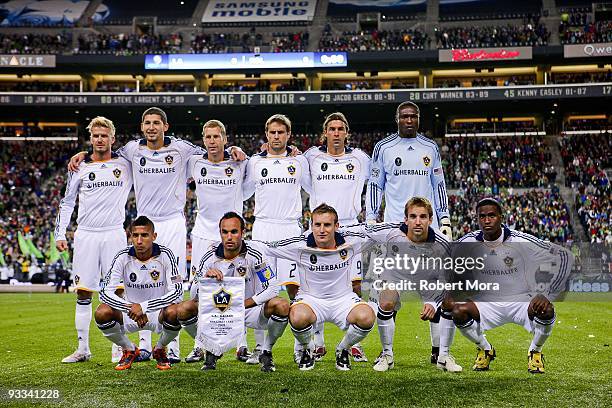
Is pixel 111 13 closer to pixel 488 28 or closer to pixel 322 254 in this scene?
pixel 488 28

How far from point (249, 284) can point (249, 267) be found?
17cm

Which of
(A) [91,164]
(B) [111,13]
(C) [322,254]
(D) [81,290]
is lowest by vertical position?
(D) [81,290]

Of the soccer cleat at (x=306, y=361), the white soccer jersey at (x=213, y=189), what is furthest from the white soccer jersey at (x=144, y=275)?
the soccer cleat at (x=306, y=361)

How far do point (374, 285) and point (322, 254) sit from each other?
1.93ft

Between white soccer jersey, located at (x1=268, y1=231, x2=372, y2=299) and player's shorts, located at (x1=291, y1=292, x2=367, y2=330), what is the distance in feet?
0.27

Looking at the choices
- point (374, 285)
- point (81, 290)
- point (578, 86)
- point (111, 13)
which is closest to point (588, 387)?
point (374, 285)

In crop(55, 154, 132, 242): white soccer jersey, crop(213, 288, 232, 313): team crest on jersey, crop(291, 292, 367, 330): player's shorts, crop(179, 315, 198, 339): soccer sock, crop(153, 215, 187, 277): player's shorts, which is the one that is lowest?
crop(179, 315, 198, 339): soccer sock

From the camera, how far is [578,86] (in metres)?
32.8

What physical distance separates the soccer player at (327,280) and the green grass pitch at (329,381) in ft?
1.21

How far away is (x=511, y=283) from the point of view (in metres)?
6.29

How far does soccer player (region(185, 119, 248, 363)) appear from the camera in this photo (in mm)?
7711

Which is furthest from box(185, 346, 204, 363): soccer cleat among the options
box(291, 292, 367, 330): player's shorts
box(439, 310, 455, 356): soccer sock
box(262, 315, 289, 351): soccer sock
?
box(439, 310, 455, 356): soccer sock

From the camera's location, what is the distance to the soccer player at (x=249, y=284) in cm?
640

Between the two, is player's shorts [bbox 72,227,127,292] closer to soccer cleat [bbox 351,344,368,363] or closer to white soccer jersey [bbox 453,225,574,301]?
soccer cleat [bbox 351,344,368,363]
